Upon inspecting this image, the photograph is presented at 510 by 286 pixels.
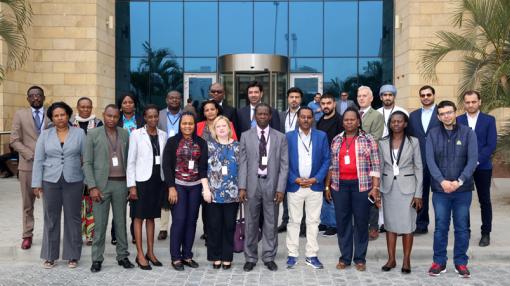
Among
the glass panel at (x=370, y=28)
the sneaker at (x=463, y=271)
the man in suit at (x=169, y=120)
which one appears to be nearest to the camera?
the sneaker at (x=463, y=271)

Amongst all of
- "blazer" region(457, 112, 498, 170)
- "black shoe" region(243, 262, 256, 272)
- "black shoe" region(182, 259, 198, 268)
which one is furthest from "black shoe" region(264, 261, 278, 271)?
"blazer" region(457, 112, 498, 170)

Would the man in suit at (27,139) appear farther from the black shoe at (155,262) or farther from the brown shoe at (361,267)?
the brown shoe at (361,267)

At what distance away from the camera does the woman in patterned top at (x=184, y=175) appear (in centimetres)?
595

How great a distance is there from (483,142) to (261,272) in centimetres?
341

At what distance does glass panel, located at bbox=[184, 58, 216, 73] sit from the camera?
70.4ft

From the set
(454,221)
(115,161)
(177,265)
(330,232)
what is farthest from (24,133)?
(454,221)

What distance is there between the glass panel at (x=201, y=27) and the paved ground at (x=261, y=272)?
14932mm

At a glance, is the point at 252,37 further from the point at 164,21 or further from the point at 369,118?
the point at 369,118

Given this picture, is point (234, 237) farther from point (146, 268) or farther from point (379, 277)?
point (379, 277)

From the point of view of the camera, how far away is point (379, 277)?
5.88m

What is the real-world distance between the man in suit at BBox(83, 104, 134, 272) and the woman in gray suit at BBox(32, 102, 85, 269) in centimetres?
25

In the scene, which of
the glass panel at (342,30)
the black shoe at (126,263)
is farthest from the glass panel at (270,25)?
the black shoe at (126,263)

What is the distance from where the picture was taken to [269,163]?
5957 millimetres

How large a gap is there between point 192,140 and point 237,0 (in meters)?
16.5
